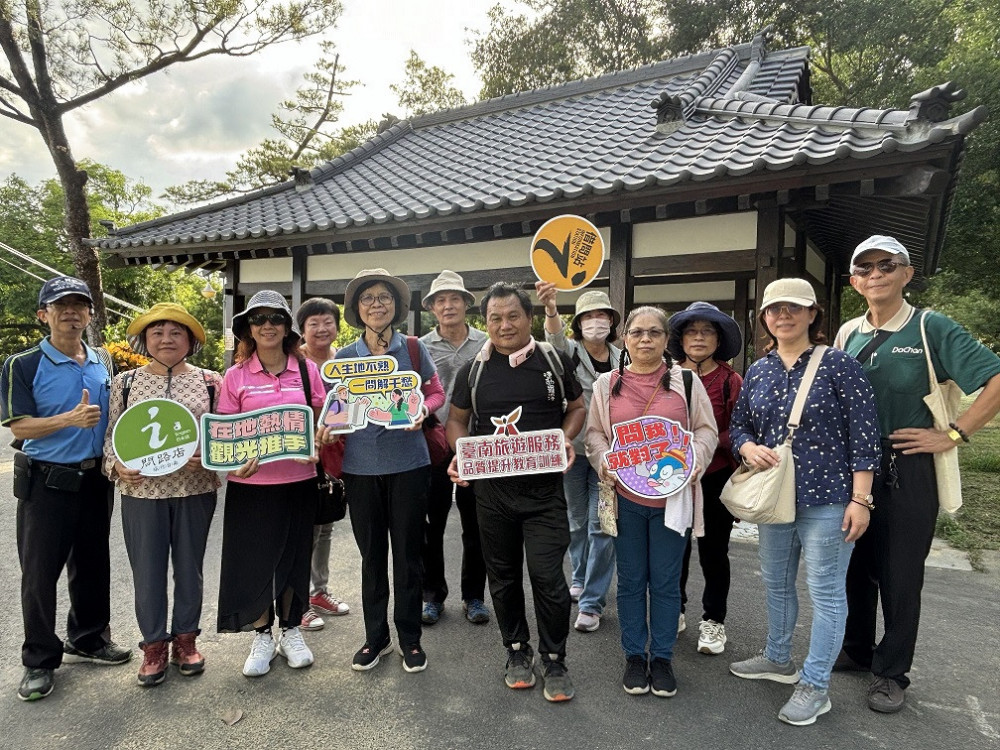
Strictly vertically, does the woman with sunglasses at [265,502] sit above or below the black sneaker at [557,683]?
above

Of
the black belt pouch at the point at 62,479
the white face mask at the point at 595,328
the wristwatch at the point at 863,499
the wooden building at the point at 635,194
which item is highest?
the wooden building at the point at 635,194

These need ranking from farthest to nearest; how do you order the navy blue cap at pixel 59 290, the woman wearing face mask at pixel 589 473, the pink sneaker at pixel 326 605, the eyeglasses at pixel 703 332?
the pink sneaker at pixel 326 605
the woman wearing face mask at pixel 589 473
the eyeglasses at pixel 703 332
the navy blue cap at pixel 59 290

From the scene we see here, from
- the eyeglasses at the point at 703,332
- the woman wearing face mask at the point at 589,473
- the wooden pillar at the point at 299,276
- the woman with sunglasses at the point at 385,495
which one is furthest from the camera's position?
the wooden pillar at the point at 299,276

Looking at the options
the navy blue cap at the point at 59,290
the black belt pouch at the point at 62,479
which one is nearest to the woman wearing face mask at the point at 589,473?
the navy blue cap at the point at 59,290

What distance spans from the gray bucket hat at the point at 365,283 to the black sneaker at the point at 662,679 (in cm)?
222

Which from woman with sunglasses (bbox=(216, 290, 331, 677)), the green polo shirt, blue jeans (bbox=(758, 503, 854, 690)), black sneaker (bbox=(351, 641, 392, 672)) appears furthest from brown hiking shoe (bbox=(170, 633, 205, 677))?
the green polo shirt

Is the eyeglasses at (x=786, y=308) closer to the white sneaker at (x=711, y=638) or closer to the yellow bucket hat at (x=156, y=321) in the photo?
the white sneaker at (x=711, y=638)

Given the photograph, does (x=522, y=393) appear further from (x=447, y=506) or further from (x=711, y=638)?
(x=711, y=638)

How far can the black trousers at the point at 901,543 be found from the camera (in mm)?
2548

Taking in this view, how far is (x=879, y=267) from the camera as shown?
2.60 metres

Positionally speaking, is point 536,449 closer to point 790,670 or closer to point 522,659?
point 522,659

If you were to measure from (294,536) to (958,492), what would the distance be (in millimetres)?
3214

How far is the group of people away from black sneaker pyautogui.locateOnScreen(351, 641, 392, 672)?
13 millimetres

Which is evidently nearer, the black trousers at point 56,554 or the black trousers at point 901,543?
the black trousers at point 901,543
